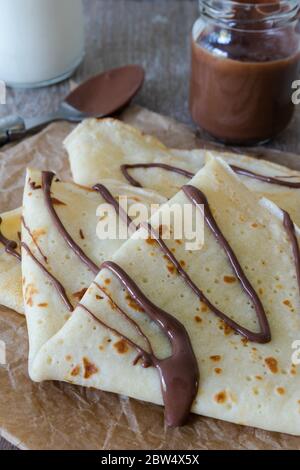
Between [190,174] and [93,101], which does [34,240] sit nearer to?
[190,174]

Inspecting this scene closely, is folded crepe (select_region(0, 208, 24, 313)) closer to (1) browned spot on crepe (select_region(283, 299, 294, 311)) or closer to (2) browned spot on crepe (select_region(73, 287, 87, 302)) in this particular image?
(2) browned spot on crepe (select_region(73, 287, 87, 302))

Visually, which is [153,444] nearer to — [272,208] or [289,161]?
[272,208]

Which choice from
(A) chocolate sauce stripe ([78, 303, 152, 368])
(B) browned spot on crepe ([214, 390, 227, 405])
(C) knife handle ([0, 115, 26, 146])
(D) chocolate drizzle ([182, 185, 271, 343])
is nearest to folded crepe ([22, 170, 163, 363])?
(A) chocolate sauce stripe ([78, 303, 152, 368])

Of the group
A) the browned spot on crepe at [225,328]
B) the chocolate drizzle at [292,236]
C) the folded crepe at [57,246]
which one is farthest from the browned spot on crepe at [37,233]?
the chocolate drizzle at [292,236]

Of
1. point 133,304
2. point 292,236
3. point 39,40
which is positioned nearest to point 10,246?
point 133,304

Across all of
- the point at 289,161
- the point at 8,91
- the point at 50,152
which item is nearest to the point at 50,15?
the point at 8,91

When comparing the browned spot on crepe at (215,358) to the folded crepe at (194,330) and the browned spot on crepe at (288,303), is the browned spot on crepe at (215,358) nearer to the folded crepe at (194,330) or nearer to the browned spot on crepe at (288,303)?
the folded crepe at (194,330)
